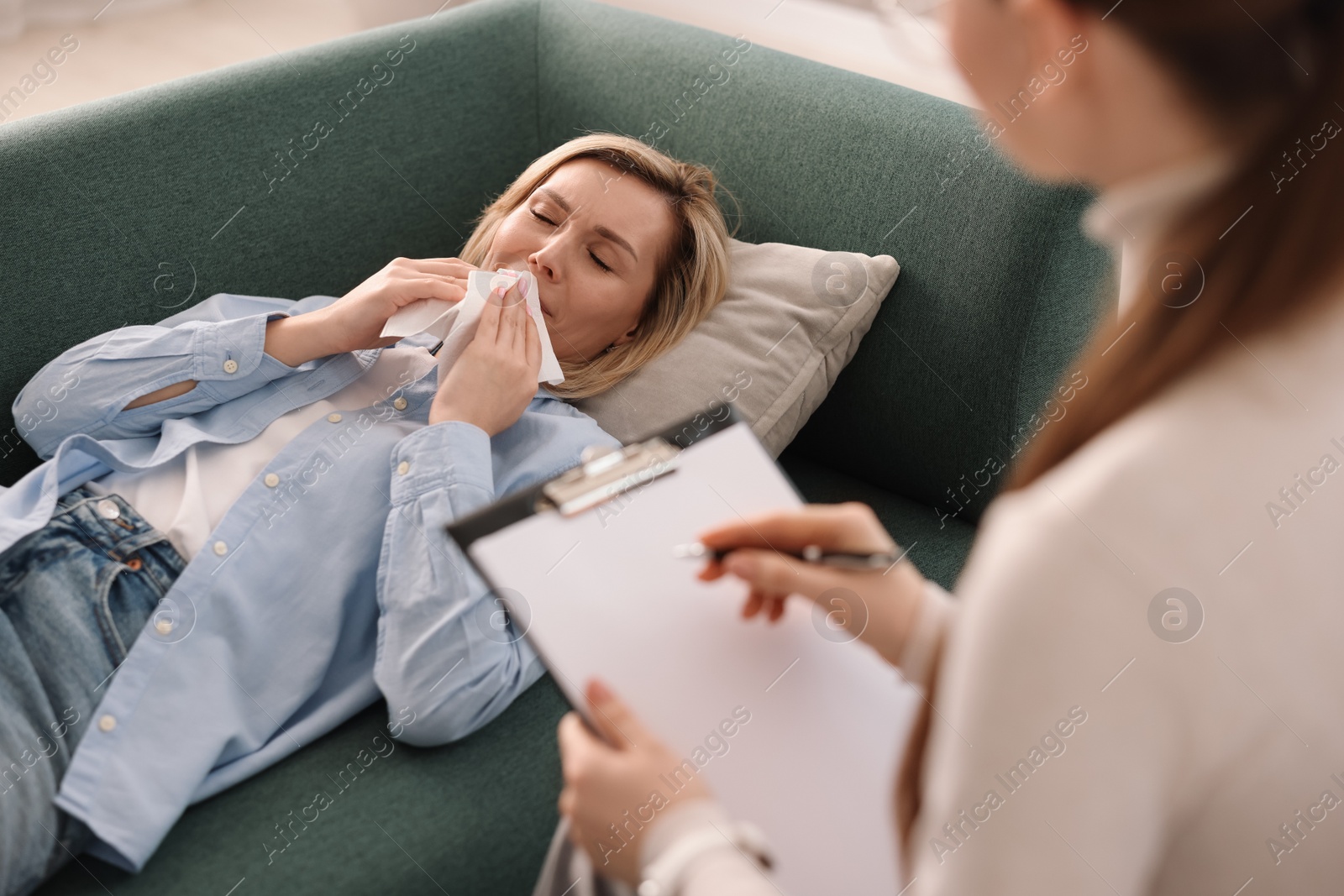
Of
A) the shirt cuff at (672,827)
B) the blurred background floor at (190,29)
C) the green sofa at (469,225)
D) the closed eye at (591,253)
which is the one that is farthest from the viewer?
the blurred background floor at (190,29)

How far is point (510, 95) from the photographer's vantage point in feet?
6.35

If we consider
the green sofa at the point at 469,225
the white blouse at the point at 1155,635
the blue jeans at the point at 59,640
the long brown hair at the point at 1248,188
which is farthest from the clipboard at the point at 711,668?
the blue jeans at the point at 59,640

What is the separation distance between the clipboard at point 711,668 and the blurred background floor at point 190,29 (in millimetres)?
1595

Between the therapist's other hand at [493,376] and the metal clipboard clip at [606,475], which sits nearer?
the metal clipboard clip at [606,475]

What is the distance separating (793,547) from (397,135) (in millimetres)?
1286

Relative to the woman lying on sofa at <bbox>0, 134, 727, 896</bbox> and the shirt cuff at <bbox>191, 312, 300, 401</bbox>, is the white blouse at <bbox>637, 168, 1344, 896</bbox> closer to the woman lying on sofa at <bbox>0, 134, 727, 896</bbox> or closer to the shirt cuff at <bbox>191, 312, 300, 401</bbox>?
the woman lying on sofa at <bbox>0, 134, 727, 896</bbox>

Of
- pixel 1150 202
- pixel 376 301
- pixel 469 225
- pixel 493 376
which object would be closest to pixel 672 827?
pixel 1150 202

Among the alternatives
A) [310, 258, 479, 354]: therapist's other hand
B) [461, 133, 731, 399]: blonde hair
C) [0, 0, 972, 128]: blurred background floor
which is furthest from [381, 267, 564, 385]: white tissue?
[0, 0, 972, 128]: blurred background floor

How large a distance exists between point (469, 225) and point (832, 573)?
1314mm

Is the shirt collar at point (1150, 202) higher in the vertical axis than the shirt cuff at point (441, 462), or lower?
higher

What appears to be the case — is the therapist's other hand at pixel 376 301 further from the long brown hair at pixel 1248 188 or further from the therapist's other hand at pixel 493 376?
the long brown hair at pixel 1248 188

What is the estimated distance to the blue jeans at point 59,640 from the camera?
0.97 meters

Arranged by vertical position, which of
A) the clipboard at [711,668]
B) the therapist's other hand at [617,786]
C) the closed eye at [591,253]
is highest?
the clipboard at [711,668]

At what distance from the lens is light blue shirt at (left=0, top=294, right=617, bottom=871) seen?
105 centimetres
